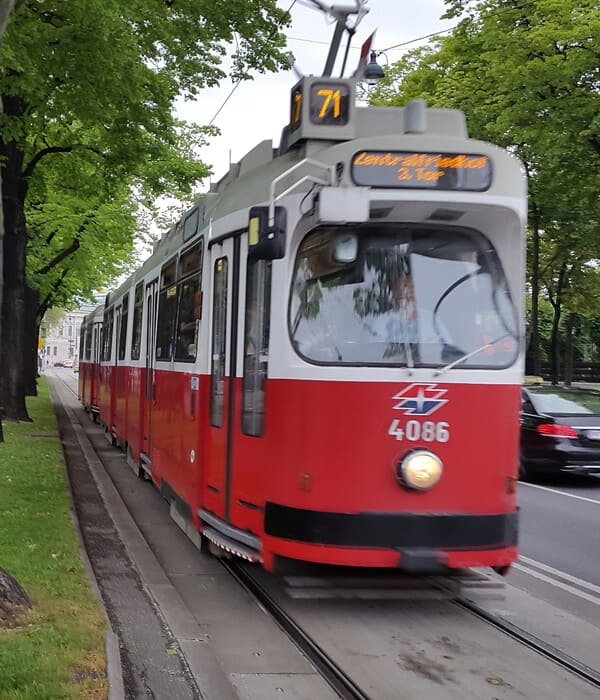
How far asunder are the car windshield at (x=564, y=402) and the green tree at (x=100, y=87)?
7570 millimetres

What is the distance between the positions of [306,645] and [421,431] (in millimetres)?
1556

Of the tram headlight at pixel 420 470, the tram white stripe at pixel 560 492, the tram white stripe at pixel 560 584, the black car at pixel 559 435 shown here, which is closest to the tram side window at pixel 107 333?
the black car at pixel 559 435

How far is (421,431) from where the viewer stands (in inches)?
233

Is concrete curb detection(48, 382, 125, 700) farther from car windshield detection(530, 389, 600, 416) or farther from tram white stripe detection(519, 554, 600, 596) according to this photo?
car windshield detection(530, 389, 600, 416)

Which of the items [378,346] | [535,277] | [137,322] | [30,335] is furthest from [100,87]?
[30,335]

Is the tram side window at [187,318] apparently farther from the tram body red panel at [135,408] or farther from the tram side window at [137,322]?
the tram side window at [137,322]

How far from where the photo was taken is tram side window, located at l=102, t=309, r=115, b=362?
57.3 feet

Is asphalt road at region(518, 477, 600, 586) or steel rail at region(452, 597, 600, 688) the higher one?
steel rail at region(452, 597, 600, 688)

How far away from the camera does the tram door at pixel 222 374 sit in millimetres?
6820

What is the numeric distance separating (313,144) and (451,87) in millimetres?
18096

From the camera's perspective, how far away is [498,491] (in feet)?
19.9

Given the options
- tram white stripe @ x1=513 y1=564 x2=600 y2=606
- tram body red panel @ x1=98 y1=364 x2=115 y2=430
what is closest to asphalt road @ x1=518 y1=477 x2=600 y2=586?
tram white stripe @ x1=513 y1=564 x2=600 y2=606

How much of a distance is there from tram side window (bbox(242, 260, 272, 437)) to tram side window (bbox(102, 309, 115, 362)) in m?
11.1

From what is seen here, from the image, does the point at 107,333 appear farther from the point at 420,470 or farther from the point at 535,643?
the point at 535,643
